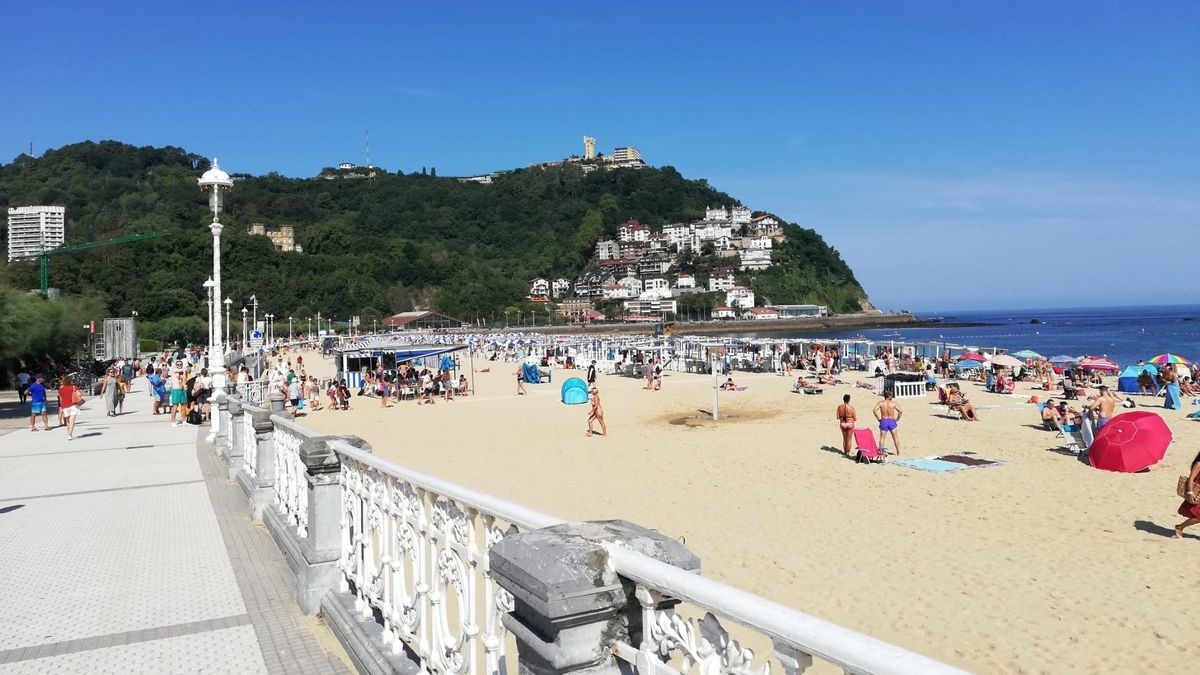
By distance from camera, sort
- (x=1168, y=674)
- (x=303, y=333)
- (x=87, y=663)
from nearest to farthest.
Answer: (x=87, y=663) → (x=1168, y=674) → (x=303, y=333)

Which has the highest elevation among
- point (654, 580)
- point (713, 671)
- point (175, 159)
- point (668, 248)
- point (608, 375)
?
point (175, 159)

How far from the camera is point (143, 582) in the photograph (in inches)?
192

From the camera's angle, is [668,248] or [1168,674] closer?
[1168,674]

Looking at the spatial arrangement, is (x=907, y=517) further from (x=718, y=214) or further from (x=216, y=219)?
(x=718, y=214)

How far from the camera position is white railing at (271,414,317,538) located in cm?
508

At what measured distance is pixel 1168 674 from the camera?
512 cm

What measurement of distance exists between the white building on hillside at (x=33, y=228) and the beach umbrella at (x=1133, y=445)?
118 meters

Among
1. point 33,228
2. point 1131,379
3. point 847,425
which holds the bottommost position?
point 1131,379

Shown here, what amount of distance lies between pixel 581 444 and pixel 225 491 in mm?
8124

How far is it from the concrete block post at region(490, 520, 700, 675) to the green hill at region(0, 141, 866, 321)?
3231 inches

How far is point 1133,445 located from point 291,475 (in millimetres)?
12591

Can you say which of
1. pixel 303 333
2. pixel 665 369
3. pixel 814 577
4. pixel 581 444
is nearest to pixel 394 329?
pixel 303 333

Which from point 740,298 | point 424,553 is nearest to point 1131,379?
point 424,553

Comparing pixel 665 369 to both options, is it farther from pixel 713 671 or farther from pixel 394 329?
pixel 394 329
